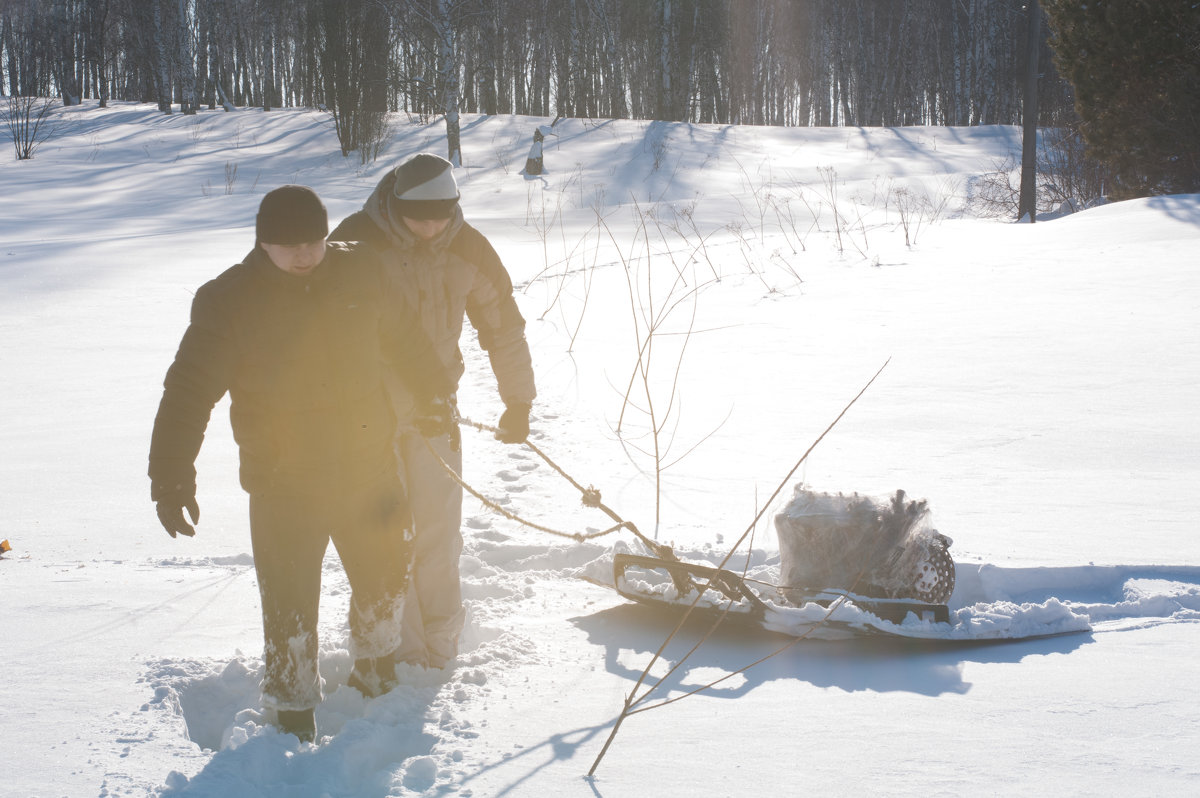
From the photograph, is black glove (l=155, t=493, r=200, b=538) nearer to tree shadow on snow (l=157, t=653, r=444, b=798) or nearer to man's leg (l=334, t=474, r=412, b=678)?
man's leg (l=334, t=474, r=412, b=678)

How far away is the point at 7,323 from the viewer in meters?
7.12

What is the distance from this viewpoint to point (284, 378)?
2086 millimetres

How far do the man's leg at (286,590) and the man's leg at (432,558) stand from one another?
1.36 ft

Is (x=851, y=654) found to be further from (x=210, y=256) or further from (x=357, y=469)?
(x=210, y=256)

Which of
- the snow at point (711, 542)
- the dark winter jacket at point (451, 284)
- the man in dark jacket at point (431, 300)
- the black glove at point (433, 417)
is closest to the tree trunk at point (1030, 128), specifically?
the snow at point (711, 542)

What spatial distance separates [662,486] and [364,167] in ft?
54.2

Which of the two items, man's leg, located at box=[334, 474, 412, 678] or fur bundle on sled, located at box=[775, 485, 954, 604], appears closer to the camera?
man's leg, located at box=[334, 474, 412, 678]

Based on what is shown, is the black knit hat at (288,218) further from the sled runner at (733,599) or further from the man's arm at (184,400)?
the sled runner at (733,599)

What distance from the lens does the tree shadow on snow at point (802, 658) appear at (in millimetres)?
2477

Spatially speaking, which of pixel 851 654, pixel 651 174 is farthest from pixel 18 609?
pixel 651 174

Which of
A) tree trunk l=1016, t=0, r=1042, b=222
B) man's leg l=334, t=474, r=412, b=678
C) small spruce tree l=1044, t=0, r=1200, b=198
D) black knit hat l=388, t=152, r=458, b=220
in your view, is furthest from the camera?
tree trunk l=1016, t=0, r=1042, b=222

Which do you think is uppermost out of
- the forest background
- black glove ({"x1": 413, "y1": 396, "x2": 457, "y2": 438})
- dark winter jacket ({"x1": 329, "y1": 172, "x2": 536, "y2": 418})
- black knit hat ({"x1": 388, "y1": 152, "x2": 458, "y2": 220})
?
the forest background

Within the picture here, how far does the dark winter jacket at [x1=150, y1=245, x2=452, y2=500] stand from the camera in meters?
2.01

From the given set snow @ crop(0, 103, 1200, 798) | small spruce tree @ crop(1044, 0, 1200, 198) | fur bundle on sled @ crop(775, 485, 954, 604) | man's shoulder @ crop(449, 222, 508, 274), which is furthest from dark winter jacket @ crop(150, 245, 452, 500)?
small spruce tree @ crop(1044, 0, 1200, 198)
